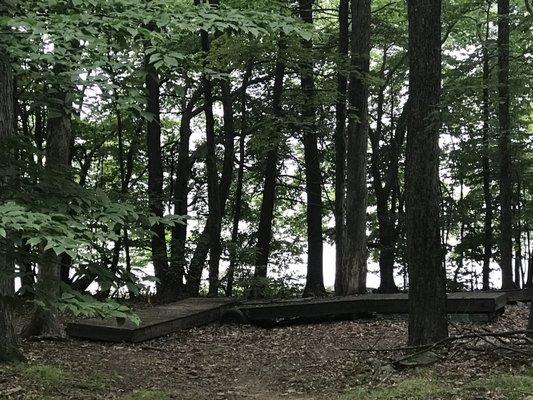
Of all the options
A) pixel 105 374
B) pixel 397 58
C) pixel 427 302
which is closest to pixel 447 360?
pixel 427 302

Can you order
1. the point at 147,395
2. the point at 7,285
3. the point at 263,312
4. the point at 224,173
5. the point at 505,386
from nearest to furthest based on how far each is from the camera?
the point at 505,386
the point at 147,395
the point at 7,285
the point at 263,312
the point at 224,173

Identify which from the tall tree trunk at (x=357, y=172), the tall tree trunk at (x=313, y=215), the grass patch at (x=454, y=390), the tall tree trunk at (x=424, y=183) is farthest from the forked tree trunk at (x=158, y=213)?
the grass patch at (x=454, y=390)

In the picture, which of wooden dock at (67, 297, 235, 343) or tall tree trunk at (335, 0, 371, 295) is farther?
tall tree trunk at (335, 0, 371, 295)

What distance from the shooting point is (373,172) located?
19.8 metres

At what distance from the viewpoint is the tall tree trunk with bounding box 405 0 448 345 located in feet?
21.7

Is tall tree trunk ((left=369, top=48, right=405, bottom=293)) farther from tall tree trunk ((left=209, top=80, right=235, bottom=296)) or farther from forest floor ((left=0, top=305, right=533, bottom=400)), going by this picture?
forest floor ((left=0, top=305, right=533, bottom=400))

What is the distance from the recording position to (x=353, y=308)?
10328mm

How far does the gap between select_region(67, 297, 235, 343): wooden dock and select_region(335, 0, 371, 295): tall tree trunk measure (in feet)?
8.89

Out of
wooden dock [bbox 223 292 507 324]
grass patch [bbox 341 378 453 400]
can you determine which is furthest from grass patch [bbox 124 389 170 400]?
wooden dock [bbox 223 292 507 324]

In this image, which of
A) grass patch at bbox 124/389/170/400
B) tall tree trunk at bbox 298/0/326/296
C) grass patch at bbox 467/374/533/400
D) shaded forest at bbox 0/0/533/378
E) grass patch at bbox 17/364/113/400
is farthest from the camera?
tall tree trunk at bbox 298/0/326/296

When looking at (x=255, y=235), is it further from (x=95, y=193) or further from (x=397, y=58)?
(x=95, y=193)

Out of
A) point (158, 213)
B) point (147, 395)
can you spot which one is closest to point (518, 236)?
point (158, 213)

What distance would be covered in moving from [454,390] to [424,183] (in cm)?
257

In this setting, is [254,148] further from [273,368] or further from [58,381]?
[58,381]
